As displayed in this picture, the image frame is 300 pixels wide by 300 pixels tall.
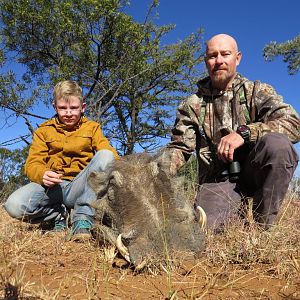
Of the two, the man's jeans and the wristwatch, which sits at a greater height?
Answer: the wristwatch

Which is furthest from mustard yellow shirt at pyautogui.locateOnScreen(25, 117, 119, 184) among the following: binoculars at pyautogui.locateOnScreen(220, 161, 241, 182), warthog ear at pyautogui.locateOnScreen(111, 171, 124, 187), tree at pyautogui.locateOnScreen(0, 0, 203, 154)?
tree at pyautogui.locateOnScreen(0, 0, 203, 154)

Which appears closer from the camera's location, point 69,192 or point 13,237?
point 13,237

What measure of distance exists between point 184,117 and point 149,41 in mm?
8892

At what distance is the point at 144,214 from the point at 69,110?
177 cm

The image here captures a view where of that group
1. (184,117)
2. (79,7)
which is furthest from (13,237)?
(79,7)

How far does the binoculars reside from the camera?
12.4 feet

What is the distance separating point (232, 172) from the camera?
150 inches

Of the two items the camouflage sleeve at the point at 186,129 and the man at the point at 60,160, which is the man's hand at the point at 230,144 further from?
the man at the point at 60,160

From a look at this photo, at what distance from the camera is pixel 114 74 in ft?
40.2

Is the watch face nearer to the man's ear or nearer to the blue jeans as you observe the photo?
the man's ear

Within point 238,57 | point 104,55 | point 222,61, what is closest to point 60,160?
point 222,61

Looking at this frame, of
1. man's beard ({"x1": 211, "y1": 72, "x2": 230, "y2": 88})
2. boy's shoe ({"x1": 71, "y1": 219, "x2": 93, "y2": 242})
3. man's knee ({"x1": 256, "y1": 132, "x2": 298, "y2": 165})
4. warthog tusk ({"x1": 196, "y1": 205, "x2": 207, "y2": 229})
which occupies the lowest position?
boy's shoe ({"x1": 71, "y1": 219, "x2": 93, "y2": 242})

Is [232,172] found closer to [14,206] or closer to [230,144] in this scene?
[230,144]

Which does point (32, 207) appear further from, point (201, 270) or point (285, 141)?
point (285, 141)
